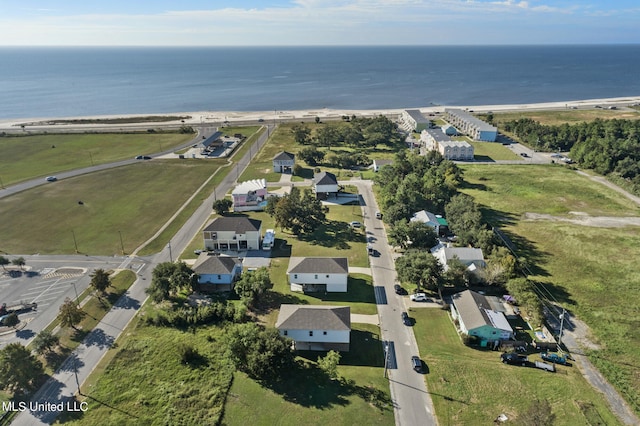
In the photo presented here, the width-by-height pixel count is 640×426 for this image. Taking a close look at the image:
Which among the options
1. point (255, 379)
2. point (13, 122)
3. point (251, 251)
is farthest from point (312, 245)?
point (13, 122)

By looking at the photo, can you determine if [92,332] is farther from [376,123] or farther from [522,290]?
[376,123]

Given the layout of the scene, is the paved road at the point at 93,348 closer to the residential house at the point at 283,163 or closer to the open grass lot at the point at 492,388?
the open grass lot at the point at 492,388

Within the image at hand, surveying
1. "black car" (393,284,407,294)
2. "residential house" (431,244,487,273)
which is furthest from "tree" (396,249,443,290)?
"residential house" (431,244,487,273)

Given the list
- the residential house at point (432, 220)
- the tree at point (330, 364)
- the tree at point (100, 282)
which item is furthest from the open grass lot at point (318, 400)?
the residential house at point (432, 220)

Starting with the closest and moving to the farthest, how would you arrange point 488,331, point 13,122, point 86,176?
point 488,331
point 86,176
point 13,122

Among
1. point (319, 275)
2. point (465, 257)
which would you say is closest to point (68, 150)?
point (319, 275)

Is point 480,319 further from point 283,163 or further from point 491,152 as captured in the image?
point 491,152

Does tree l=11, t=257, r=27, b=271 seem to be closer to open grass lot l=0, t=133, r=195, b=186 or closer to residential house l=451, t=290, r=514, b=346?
open grass lot l=0, t=133, r=195, b=186
